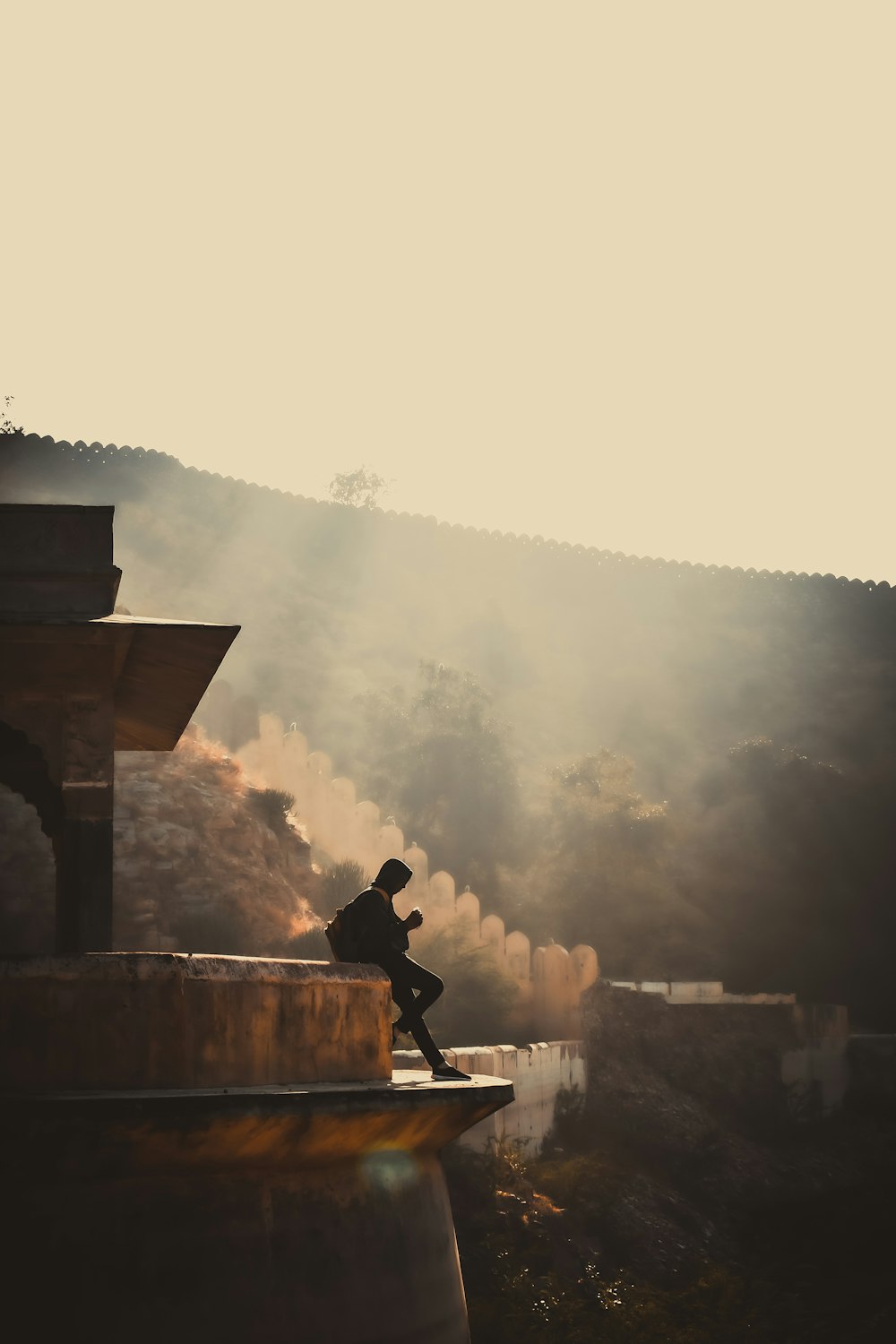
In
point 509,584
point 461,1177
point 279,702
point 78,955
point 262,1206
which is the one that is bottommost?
point 461,1177

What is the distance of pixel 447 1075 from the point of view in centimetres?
714

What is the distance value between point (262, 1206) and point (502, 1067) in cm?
1296

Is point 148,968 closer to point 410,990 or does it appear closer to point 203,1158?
point 203,1158

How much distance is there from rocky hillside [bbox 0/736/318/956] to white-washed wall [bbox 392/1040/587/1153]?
3.59 meters

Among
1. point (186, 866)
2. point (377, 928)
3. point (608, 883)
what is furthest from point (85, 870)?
point (608, 883)

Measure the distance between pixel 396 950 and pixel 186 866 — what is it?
→ 1466 centimetres

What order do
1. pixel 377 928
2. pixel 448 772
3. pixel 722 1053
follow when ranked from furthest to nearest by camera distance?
pixel 448 772, pixel 722 1053, pixel 377 928

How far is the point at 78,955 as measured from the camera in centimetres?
561

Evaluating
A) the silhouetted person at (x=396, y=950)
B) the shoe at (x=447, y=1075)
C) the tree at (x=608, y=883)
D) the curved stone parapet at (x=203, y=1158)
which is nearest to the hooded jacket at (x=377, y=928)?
the silhouetted person at (x=396, y=950)

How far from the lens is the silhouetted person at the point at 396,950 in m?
6.94

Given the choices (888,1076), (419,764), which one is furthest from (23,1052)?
(419,764)

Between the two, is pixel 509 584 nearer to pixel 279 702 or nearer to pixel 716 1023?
pixel 279 702

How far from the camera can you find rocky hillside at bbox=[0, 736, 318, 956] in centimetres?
1952

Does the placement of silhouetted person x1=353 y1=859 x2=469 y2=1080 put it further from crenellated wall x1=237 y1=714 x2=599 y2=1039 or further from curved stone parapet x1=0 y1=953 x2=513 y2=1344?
crenellated wall x1=237 y1=714 x2=599 y2=1039
